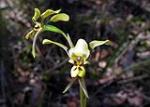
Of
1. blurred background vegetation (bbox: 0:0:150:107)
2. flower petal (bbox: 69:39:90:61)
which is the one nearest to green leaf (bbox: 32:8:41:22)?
flower petal (bbox: 69:39:90:61)


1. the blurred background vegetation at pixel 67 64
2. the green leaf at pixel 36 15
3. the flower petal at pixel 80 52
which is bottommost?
the flower petal at pixel 80 52

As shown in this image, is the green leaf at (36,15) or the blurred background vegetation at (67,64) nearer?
the green leaf at (36,15)

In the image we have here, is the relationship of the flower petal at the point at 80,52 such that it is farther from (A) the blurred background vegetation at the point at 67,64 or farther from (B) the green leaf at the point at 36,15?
(A) the blurred background vegetation at the point at 67,64

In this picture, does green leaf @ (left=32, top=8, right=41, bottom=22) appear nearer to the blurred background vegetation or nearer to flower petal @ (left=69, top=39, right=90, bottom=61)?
flower petal @ (left=69, top=39, right=90, bottom=61)

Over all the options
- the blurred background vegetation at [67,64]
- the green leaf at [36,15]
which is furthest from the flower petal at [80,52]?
the blurred background vegetation at [67,64]

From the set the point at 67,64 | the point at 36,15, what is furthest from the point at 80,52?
the point at 67,64

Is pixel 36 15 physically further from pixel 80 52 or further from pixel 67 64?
pixel 67 64

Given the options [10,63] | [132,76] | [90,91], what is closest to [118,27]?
[132,76]

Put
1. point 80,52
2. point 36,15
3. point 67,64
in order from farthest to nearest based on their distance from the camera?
point 67,64
point 36,15
point 80,52

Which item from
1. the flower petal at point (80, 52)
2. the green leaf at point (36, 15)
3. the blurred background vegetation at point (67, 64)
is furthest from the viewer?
the blurred background vegetation at point (67, 64)
